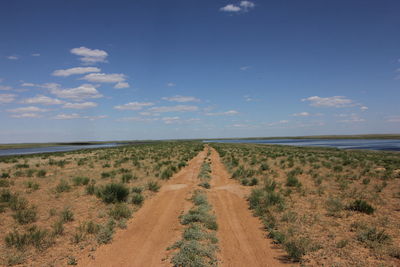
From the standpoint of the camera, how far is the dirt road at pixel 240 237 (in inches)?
209

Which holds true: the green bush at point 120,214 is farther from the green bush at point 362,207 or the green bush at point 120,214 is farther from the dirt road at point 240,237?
the green bush at point 362,207

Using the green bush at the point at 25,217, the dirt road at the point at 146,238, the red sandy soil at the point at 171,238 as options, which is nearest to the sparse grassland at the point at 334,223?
the red sandy soil at the point at 171,238

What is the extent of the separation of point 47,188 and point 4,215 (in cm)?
497

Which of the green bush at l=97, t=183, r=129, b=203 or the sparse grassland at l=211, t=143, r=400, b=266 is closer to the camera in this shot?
the sparse grassland at l=211, t=143, r=400, b=266

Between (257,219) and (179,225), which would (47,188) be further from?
(257,219)

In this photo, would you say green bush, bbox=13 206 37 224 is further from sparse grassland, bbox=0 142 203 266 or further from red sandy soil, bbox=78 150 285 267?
red sandy soil, bbox=78 150 285 267

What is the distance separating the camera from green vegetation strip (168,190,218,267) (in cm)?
505

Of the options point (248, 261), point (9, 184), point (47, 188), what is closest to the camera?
point (248, 261)

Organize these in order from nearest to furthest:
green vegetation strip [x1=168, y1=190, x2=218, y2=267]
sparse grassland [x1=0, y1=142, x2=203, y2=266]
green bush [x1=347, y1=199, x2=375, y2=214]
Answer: green vegetation strip [x1=168, y1=190, x2=218, y2=267] → sparse grassland [x1=0, y1=142, x2=203, y2=266] → green bush [x1=347, y1=199, x2=375, y2=214]

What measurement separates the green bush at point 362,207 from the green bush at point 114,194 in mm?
10549

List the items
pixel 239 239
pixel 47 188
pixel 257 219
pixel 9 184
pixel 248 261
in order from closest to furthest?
pixel 248 261, pixel 239 239, pixel 257 219, pixel 47 188, pixel 9 184

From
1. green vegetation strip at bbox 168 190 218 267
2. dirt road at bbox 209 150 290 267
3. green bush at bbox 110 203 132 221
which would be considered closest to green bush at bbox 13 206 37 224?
green bush at bbox 110 203 132 221

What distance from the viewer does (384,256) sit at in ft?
17.4

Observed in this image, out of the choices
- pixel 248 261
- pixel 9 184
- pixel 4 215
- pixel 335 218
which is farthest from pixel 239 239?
pixel 9 184
